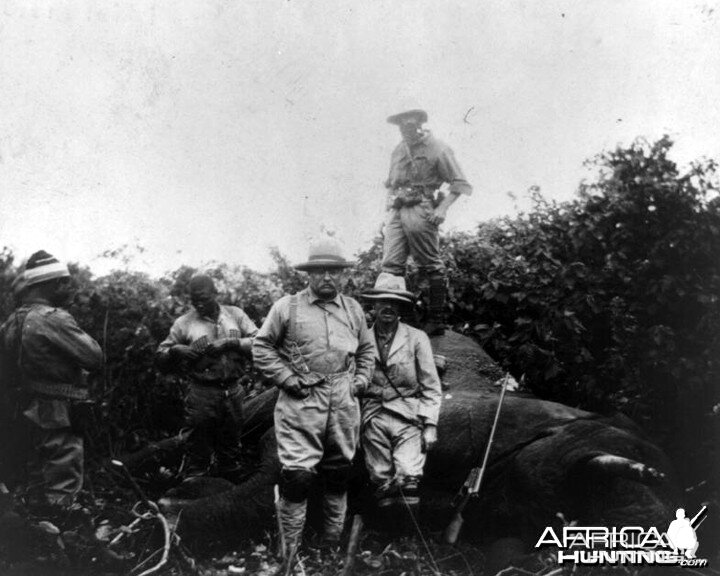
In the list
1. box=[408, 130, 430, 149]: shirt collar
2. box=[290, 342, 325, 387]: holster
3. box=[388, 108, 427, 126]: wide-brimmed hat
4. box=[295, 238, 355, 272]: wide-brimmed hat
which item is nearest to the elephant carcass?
box=[290, 342, 325, 387]: holster

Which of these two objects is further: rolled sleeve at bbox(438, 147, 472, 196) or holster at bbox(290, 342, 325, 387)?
rolled sleeve at bbox(438, 147, 472, 196)

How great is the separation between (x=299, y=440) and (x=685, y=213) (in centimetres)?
385

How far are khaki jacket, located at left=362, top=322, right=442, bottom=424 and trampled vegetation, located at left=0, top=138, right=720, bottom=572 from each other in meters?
2.04

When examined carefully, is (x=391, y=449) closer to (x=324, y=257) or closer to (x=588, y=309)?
(x=324, y=257)

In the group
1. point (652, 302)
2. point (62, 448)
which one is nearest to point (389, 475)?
point (62, 448)

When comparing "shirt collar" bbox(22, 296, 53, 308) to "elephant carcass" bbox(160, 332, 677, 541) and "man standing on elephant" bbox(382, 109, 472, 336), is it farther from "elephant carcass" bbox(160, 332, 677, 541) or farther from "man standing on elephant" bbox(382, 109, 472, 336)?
"man standing on elephant" bbox(382, 109, 472, 336)

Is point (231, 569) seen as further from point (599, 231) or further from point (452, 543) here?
point (599, 231)

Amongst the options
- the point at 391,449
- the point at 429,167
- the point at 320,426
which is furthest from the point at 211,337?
the point at 429,167

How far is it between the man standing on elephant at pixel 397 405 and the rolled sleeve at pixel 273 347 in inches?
30.9

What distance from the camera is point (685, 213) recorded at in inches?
260

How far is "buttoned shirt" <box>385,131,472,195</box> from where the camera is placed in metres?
7.55

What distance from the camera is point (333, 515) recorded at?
17.7 ft

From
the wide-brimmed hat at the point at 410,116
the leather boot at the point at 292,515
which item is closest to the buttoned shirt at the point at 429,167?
the wide-brimmed hat at the point at 410,116

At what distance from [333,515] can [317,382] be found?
3.09ft
